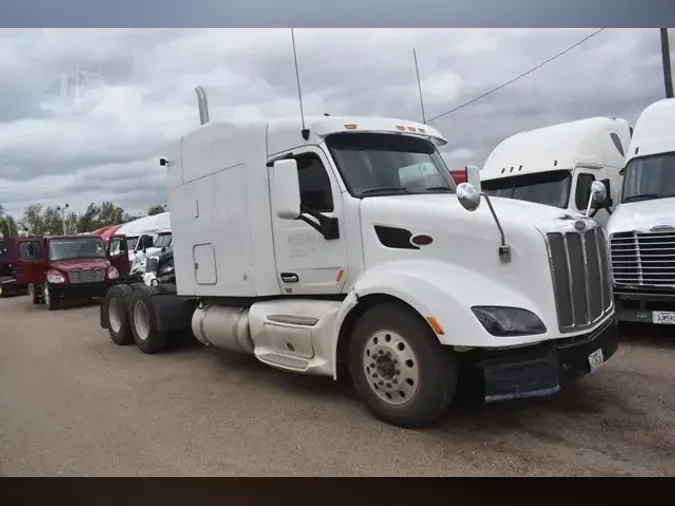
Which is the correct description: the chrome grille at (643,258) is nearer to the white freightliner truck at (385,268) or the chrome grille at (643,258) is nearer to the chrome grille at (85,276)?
the white freightliner truck at (385,268)

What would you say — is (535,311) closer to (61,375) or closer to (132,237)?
(61,375)

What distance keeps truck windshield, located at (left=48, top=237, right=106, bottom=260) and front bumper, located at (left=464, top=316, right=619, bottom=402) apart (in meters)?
14.5

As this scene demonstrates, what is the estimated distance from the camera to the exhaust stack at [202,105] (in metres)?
6.02

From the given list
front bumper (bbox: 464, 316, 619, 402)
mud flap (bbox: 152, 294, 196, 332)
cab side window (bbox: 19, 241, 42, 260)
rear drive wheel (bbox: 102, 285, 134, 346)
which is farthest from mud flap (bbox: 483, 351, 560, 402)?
cab side window (bbox: 19, 241, 42, 260)

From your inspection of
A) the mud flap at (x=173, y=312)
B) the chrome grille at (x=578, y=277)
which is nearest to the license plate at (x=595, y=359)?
the chrome grille at (x=578, y=277)

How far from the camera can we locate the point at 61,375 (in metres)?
7.20

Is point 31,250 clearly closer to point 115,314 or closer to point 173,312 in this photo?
point 115,314

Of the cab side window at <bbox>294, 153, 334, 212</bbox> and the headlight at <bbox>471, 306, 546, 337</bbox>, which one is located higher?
the cab side window at <bbox>294, 153, 334, 212</bbox>

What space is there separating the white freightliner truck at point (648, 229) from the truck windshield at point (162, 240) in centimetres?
1414

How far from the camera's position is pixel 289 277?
5773mm

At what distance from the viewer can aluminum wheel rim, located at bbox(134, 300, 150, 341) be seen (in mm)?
8164

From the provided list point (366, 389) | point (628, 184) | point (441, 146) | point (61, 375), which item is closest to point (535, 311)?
point (366, 389)

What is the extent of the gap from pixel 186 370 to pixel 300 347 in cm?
235

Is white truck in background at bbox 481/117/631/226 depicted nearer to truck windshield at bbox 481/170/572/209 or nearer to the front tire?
truck windshield at bbox 481/170/572/209
